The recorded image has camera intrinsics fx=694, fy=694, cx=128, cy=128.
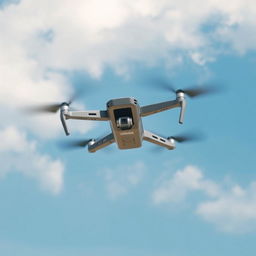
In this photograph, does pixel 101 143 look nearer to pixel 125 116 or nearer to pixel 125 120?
pixel 125 120

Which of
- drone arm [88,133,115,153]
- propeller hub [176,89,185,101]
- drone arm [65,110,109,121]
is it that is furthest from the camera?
drone arm [88,133,115,153]

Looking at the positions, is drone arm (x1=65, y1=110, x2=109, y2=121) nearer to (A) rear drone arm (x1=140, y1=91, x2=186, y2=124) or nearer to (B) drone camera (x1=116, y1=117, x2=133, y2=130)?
(B) drone camera (x1=116, y1=117, x2=133, y2=130)

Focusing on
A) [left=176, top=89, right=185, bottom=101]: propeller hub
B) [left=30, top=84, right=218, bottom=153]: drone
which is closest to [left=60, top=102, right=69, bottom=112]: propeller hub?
[left=30, top=84, right=218, bottom=153]: drone

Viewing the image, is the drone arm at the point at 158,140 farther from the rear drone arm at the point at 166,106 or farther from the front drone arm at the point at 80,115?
the front drone arm at the point at 80,115

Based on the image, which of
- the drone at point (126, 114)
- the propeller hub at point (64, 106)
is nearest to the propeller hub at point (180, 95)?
the drone at point (126, 114)

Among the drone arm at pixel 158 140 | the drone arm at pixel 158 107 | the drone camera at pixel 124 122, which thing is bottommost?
the drone camera at pixel 124 122

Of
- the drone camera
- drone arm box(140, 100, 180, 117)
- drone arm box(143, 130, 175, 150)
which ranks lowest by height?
the drone camera

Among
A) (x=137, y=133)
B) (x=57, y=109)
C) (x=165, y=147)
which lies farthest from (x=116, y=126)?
(x=165, y=147)

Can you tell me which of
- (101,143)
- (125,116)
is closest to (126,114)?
(125,116)

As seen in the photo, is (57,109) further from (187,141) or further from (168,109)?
(187,141)
